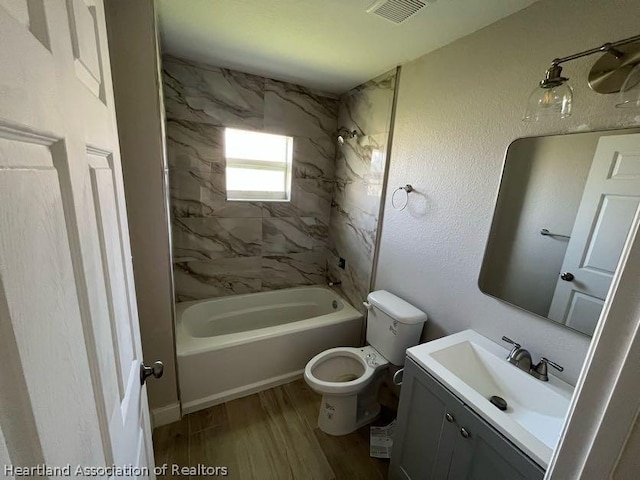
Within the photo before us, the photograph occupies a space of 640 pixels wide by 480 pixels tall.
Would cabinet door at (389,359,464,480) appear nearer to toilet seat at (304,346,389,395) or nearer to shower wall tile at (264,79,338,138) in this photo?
toilet seat at (304,346,389,395)

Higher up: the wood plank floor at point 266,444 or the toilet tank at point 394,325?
the toilet tank at point 394,325

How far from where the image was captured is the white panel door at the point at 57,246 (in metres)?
0.28

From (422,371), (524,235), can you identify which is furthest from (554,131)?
(422,371)

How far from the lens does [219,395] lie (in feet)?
6.15

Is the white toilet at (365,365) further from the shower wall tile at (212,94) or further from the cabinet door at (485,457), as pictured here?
the shower wall tile at (212,94)

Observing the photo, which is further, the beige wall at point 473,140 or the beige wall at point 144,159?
the beige wall at point 144,159

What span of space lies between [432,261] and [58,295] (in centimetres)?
167

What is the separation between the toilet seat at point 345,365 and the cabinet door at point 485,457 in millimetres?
666

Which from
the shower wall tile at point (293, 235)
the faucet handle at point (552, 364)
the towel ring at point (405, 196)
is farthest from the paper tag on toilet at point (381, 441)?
the shower wall tile at point (293, 235)

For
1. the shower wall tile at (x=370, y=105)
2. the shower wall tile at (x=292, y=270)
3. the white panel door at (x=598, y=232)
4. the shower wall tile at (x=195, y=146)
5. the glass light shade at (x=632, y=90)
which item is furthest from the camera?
the shower wall tile at (x=292, y=270)

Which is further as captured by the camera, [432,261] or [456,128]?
[432,261]

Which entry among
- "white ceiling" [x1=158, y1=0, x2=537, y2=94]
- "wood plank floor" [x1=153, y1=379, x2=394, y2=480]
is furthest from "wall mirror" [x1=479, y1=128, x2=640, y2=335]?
"wood plank floor" [x1=153, y1=379, x2=394, y2=480]

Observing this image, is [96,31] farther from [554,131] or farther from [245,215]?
[245,215]

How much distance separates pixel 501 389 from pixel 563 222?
787mm
